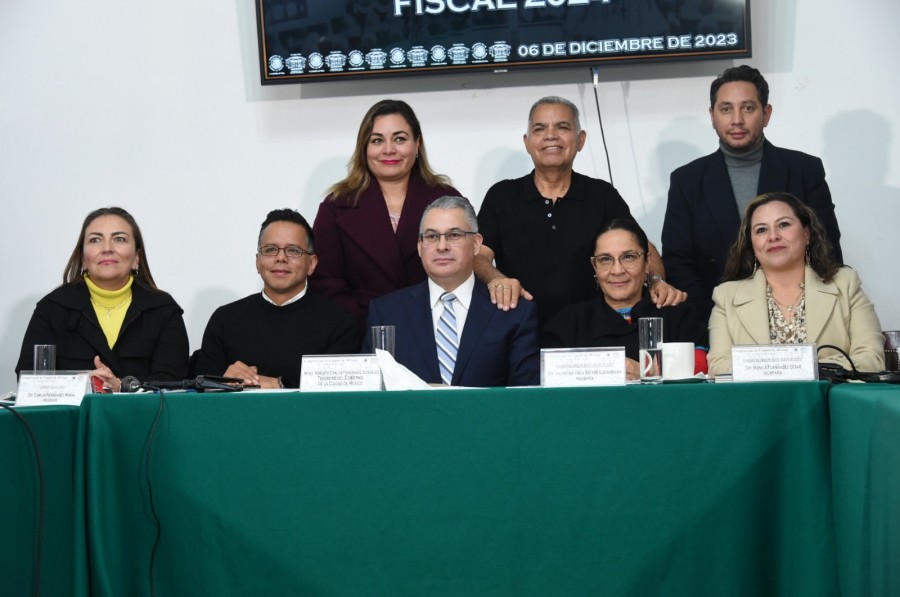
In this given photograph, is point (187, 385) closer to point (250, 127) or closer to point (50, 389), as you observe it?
point (50, 389)

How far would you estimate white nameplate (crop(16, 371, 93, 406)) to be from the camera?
7.67 feet

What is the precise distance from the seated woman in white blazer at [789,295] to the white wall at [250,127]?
1278 mm

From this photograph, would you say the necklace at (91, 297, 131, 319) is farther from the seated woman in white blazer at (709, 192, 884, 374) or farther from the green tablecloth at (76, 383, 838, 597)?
the seated woman in white blazer at (709, 192, 884, 374)

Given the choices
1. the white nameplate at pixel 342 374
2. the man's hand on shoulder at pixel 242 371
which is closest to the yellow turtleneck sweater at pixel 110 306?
the man's hand on shoulder at pixel 242 371

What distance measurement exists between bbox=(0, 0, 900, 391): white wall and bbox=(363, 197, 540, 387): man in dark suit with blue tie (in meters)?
1.48

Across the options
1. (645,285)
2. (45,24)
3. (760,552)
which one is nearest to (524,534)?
(760,552)

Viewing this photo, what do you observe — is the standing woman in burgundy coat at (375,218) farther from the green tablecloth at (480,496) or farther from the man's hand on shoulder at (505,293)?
the green tablecloth at (480,496)

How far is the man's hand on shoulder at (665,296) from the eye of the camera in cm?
320

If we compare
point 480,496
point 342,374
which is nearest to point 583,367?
point 480,496

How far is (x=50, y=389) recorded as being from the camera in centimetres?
236

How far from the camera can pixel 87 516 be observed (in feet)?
7.40

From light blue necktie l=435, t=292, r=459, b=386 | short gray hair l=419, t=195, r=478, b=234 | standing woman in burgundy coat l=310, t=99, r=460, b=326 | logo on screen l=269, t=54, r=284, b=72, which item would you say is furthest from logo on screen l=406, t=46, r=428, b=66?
light blue necktie l=435, t=292, r=459, b=386

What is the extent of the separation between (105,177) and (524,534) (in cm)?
319

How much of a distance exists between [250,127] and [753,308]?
96.4 inches
